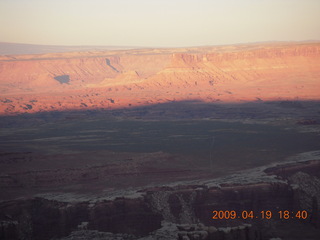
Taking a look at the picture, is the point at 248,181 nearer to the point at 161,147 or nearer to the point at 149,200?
the point at 149,200

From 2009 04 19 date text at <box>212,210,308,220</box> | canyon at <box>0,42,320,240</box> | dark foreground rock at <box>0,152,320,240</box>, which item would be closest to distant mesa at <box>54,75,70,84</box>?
canyon at <box>0,42,320,240</box>

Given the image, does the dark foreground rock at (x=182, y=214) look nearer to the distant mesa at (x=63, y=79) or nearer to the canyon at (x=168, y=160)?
the canyon at (x=168, y=160)

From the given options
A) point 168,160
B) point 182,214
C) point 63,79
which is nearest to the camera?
point 182,214

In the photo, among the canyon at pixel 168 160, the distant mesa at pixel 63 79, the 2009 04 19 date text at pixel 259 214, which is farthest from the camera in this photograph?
the distant mesa at pixel 63 79

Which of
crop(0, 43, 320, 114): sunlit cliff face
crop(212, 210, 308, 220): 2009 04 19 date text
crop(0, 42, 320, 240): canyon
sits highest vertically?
crop(0, 43, 320, 114): sunlit cliff face

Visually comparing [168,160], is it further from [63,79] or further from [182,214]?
[63,79]

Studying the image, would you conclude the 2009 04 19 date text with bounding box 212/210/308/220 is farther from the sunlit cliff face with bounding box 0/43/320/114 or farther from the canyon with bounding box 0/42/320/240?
the sunlit cliff face with bounding box 0/43/320/114

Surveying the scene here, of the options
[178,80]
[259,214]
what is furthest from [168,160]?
A: [178,80]

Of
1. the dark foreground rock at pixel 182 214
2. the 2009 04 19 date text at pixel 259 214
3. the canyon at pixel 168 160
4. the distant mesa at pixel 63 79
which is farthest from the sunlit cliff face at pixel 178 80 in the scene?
the 2009 04 19 date text at pixel 259 214
